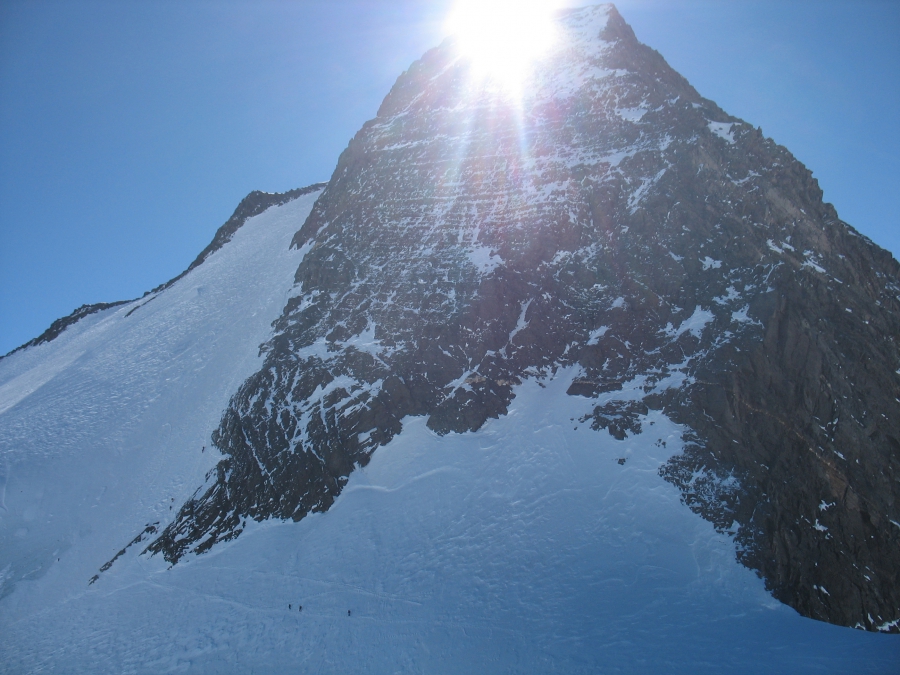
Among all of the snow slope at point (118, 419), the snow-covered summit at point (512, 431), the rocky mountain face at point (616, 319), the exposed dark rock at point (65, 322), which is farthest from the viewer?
the exposed dark rock at point (65, 322)

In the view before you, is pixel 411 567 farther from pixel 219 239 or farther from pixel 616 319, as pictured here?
pixel 219 239

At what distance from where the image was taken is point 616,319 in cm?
3375

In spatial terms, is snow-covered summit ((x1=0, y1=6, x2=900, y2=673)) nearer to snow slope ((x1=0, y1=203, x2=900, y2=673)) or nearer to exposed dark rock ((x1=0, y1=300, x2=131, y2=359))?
snow slope ((x1=0, y1=203, x2=900, y2=673))

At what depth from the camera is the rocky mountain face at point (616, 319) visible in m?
25.2

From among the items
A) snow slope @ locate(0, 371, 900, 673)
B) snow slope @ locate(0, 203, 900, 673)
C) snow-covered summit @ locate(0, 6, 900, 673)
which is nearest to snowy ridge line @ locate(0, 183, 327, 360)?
snow-covered summit @ locate(0, 6, 900, 673)

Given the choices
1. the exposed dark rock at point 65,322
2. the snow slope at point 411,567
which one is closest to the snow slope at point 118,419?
the snow slope at point 411,567

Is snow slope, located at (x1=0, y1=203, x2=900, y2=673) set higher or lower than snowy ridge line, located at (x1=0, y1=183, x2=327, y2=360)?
lower

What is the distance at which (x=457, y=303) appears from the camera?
3747 centimetres

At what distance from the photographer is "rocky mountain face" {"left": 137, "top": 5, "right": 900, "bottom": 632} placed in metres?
25.2

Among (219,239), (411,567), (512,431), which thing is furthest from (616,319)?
(219,239)

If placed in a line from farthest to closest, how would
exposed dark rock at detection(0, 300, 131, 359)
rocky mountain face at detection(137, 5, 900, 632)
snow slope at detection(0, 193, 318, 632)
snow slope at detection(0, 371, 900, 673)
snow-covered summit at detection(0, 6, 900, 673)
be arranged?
exposed dark rock at detection(0, 300, 131, 359) < snow slope at detection(0, 193, 318, 632) < rocky mountain face at detection(137, 5, 900, 632) < snow-covered summit at detection(0, 6, 900, 673) < snow slope at detection(0, 371, 900, 673)

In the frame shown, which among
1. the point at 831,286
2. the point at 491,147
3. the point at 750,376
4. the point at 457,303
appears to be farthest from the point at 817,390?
the point at 491,147

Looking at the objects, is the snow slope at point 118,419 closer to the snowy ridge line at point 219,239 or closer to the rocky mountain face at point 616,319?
the rocky mountain face at point 616,319

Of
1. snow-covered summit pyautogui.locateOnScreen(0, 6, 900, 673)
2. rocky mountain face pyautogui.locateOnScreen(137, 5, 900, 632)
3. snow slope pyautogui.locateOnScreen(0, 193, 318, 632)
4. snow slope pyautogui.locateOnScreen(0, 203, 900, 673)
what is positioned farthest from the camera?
snow slope pyautogui.locateOnScreen(0, 193, 318, 632)
